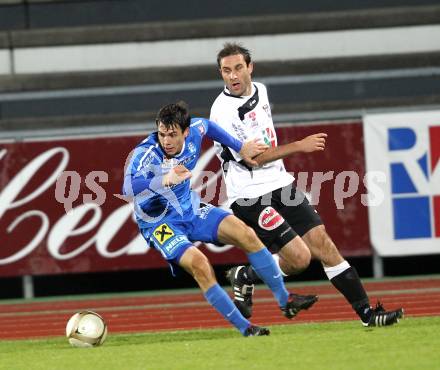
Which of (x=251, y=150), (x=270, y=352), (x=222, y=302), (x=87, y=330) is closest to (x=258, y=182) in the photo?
(x=251, y=150)

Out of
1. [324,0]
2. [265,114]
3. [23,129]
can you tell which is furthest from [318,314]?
[324,0]

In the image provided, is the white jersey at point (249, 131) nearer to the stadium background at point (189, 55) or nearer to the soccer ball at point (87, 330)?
the soccer ball at point (87, 330)

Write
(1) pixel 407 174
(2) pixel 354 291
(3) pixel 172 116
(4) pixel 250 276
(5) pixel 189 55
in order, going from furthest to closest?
(5) pixel 189 55, (1) pixel 407 174, (4) pixel 250 276, (2) pixel 354 291, (3) pixel 172 116

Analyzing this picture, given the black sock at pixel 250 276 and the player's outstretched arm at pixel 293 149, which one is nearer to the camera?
the player's outstretched arm at pixel 293 149

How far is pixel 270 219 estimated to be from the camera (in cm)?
901

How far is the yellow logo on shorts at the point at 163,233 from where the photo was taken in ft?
27.5

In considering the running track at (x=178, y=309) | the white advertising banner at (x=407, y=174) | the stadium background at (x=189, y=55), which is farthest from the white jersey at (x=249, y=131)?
the stadium background at (x=189, y=55)

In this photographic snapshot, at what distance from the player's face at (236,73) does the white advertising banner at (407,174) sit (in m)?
4.41

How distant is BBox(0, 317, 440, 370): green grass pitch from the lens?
682cm

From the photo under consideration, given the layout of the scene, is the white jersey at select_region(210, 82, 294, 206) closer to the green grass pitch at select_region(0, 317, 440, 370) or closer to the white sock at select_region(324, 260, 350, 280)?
the white sock at select_region(324, 260, 350, 280)

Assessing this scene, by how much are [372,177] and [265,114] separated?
14.1 ft

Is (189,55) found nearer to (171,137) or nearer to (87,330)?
(171,137)

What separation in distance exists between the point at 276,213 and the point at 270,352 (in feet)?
6.11

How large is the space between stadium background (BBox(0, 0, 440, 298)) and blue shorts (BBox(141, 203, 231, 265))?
6990 mm
